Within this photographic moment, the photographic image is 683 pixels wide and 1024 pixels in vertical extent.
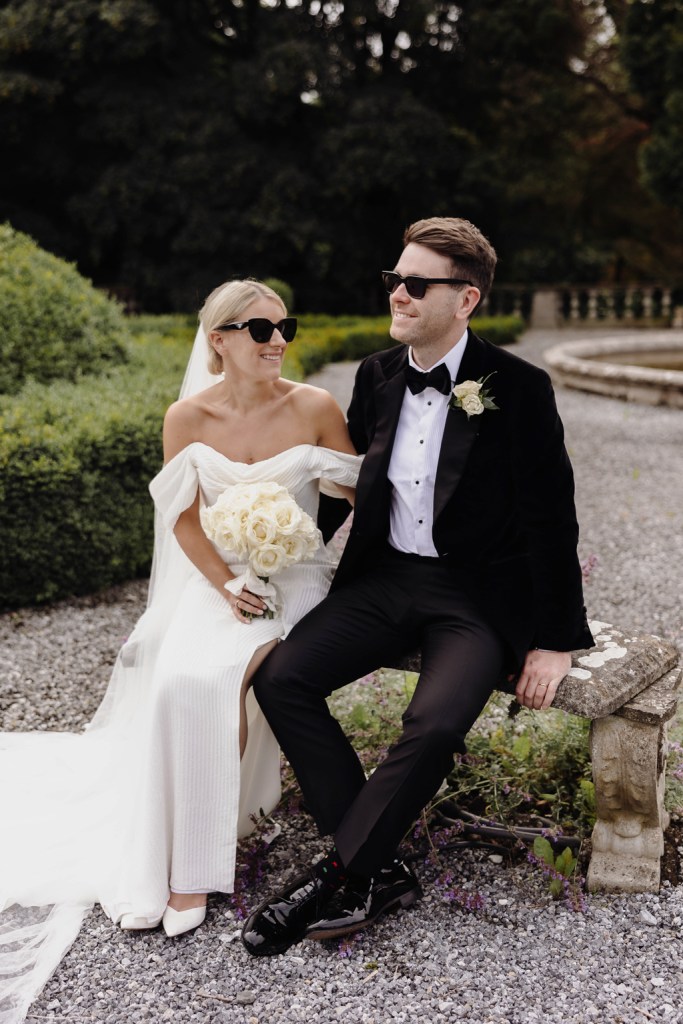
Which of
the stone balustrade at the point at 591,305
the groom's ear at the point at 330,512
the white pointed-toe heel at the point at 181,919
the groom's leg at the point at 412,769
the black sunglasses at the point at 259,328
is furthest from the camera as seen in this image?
the stone balustrade at the point at 591,305

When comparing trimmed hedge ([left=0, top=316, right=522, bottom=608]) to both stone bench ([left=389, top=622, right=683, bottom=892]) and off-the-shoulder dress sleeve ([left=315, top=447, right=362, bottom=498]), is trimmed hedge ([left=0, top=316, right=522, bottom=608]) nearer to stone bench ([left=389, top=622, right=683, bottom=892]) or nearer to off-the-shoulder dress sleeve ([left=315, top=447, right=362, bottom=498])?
off-the-shoulder dress sleeve ([left=315, top=447, right=362, bottom=498])

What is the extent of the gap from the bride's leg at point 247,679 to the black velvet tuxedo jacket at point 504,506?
1.34 ft

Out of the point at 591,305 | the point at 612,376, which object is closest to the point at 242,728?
the point at 612,376

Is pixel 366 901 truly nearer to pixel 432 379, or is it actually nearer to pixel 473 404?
pixel 473 404

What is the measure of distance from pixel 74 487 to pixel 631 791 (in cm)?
329

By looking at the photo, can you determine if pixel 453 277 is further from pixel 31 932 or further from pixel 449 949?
pixel 31 932

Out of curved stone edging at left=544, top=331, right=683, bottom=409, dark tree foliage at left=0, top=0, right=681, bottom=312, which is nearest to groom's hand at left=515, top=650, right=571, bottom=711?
curved stone edging at left=544, top=331, right=683, bottom=409

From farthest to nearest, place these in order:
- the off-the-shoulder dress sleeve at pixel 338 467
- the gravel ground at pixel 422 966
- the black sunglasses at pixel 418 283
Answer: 1. the off-the-shoulder dress sleeve at pixel 338 467
2. the black sunglasses at pixel 418 283
3. the gravel ground at pixel 422 966

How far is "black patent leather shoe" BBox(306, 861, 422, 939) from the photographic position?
2.54 m

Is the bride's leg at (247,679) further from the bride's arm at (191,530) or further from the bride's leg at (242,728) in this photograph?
the bride's arm at (191,530)

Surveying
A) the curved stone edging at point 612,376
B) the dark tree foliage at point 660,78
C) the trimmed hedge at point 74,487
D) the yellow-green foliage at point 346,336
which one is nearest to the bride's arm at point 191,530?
the trimmed hedge at point 74,487

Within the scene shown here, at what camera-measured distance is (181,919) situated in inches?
104

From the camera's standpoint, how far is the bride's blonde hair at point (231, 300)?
3084 mm

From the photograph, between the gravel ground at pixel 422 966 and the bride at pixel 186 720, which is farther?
the bride at pixel 186 720
